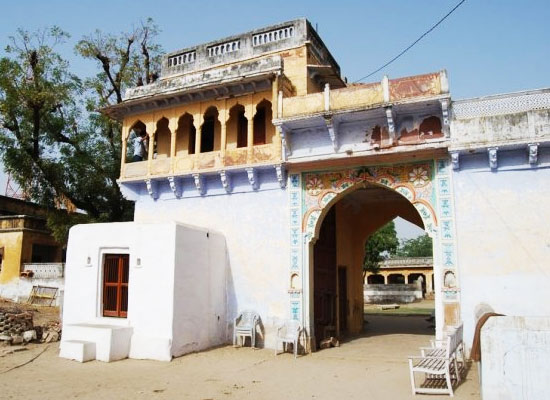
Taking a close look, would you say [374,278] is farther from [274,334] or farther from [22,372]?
→ [22,372]

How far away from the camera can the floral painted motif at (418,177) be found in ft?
35.6

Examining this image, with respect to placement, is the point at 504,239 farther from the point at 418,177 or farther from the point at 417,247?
the point at 417,247

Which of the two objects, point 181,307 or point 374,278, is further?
point 374,278

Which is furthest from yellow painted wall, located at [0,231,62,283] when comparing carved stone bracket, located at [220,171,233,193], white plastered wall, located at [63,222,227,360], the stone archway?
the stone archway

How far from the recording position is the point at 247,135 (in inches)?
519

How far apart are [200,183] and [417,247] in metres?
69.8

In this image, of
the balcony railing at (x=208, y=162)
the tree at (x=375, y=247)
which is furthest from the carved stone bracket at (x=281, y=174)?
the tree at (x=375, y=247)

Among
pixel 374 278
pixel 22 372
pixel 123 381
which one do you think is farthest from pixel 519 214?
pixel 374 278

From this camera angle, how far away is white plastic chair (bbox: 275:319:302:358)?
1093cm

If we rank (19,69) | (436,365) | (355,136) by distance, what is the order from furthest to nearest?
(19,69)
(355,136)
(436,365)

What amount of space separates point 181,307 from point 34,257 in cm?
1669

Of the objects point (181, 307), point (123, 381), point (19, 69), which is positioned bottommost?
point (123, 381)

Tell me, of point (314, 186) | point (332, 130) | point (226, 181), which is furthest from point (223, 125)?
point (332, 130)

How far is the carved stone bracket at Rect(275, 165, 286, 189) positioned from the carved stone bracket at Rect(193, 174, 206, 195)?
88.4 inches
